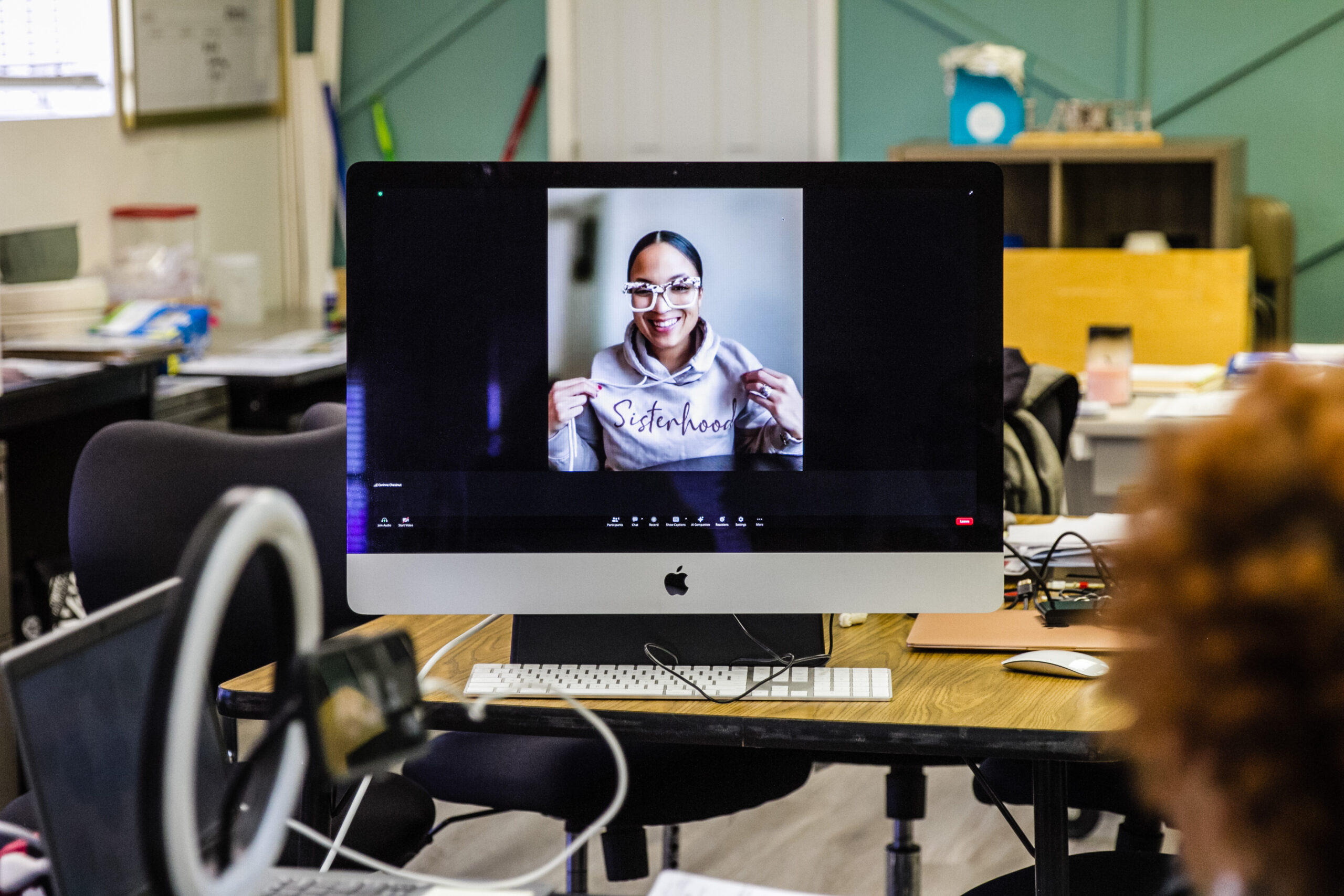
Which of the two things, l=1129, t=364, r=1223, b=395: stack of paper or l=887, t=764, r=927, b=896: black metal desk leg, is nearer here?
l=887, t=764, r=927, b=896: black metal desk leg

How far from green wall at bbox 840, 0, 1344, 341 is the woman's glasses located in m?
3.84

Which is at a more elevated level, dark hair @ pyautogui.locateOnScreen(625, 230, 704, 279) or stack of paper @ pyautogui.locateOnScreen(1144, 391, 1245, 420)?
dark hair @ pyautogui.locateOnScreen(625, 230, 704, 279)

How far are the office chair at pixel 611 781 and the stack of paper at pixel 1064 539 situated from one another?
0.39 m

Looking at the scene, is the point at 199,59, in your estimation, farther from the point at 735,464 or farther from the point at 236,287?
the point at 735,464

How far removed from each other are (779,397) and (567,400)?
210 millimetres

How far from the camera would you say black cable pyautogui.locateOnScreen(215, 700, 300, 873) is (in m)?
0.78

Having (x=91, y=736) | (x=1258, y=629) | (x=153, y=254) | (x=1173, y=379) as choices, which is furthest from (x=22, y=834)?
(x=153, y=254)

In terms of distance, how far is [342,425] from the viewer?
221cm

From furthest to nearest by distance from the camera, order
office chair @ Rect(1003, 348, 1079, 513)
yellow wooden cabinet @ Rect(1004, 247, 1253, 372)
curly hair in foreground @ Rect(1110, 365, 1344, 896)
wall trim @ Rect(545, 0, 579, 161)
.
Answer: wall trim @ Rect(545, 0, 579, 161)
yellow wooden cabinet @ Rect(1004, 247, 1253, 372)
office chair @ Rect(1003, 348, 1079, 513)
curly hair in foreground @ Rect(1110, 365, 1344, 896)

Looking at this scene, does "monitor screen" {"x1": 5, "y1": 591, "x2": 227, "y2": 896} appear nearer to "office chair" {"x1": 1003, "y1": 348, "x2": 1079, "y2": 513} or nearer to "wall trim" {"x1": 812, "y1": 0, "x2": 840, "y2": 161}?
"office chair" {"x1": 1003, "y1": 348, "x2": 1079, "y2": 513}

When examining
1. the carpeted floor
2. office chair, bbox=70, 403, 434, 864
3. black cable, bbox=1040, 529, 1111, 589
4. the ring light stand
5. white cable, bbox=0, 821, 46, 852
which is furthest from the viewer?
the carpeted floor

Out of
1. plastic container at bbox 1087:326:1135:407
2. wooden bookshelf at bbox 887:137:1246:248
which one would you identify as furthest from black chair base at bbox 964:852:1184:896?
wooden bookshelf at bbox 887:137:1246:248

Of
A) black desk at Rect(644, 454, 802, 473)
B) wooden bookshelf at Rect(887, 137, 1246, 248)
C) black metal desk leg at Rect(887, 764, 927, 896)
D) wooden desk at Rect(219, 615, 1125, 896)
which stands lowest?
black metal desk leg at Rect(887, 764, 927, 896)

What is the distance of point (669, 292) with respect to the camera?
1429 millimetres
